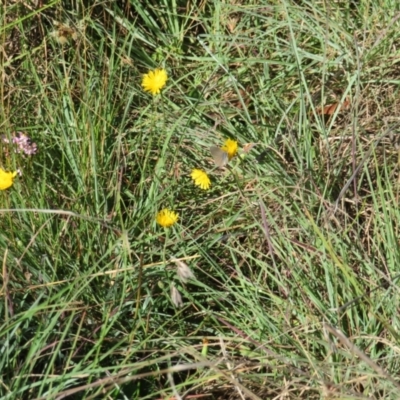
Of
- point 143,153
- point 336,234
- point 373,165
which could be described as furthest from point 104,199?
point 373,165

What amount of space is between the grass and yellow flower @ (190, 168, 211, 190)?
0.05 m

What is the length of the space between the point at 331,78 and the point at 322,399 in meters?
1.09

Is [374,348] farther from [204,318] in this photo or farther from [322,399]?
[204,318]

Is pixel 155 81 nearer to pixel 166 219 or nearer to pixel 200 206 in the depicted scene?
pixel 200 206

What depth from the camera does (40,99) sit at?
2240mm

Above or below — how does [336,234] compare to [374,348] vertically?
above

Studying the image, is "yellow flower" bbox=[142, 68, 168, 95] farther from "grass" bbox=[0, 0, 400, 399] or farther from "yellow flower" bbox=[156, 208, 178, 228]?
"yellow flower" bbox=[156, 208, 178, 228]

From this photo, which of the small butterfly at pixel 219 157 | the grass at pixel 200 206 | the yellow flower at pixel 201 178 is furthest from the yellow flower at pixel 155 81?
the small butterfly at pixel 219 157

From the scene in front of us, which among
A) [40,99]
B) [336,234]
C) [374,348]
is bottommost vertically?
[374,348]

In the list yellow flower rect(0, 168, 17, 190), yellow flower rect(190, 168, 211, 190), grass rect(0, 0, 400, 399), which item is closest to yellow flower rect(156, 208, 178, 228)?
grass rect(0, 0, 400, 399)

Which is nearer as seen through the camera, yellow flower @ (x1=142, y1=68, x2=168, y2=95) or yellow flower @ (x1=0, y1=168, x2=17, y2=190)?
yellow flower @ (x1=0, y1=168, x2=17, y2=190)

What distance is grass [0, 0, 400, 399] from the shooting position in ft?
5.39

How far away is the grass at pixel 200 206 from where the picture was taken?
5.39ft

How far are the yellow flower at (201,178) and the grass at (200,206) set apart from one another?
0.17 feet
